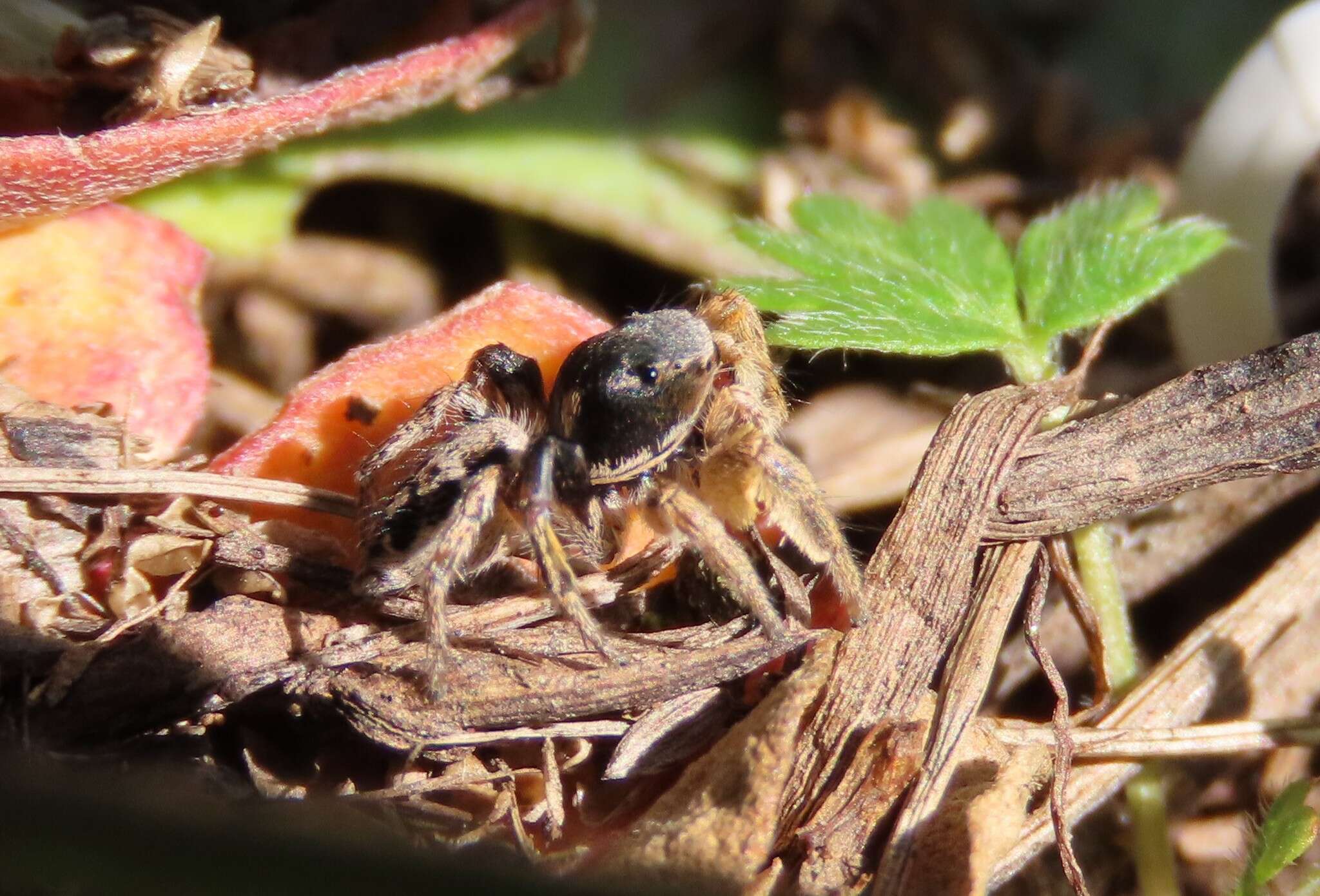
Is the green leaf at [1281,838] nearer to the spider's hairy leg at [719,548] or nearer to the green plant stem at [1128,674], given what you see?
the green plant stem at [1128,674]

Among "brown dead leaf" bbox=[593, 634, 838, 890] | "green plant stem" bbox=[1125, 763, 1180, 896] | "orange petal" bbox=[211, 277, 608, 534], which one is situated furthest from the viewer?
"orange petal" bbox=[211, 277, 608, 534]

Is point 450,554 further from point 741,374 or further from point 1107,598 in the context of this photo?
point 1107,598

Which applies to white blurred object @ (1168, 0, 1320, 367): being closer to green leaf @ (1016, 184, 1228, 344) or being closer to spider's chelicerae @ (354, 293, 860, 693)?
green leaf @ (1016, 184, 1228, 344)

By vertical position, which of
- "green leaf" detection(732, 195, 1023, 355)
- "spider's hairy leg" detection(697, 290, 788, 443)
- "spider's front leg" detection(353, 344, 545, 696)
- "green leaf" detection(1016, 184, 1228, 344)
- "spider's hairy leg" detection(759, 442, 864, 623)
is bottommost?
"spider's front leg" detection(353, 344, 545, 696)

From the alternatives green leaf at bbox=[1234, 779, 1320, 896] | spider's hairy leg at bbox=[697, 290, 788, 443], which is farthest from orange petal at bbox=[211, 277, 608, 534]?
green leaf at bbox=[1234, 779, 1320, 896]

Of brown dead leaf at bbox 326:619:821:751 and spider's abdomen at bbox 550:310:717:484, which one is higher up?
spider's abdomen at bbox 550:310:717:484

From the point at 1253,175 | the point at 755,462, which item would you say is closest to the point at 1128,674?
the point at 755,462

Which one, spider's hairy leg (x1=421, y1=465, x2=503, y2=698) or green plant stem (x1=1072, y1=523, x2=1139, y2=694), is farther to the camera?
green plant stem (x1=1072, y1=523, x2=1139, y2=694)

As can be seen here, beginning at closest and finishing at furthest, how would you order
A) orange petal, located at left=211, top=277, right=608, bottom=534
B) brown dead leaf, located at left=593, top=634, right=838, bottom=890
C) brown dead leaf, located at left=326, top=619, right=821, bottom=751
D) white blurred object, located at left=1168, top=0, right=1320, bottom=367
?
brown dead leaf, located at left=593, top=634, right=838, bottom=890, brown dead leaf, located at left=326, top=619, right=821, bottom=751, orange petal, located at left=211, top=277, right=608, bottom=534, white blurred object, located at left=1168, top=0, right=1320, bottom=367
